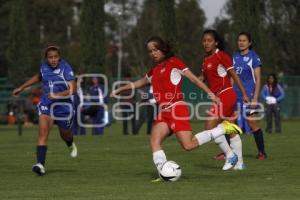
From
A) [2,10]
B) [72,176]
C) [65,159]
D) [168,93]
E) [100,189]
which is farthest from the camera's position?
[2,10]

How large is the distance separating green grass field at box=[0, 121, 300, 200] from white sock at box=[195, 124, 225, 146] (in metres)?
0.55

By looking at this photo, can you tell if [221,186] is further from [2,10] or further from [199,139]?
[2,10]

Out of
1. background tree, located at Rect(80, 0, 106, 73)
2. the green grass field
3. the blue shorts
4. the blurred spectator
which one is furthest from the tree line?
the blue shorts

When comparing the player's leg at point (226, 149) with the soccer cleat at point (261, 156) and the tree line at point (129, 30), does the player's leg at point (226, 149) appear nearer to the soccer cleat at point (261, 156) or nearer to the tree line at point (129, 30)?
the soccer cleat at point (261, 156)

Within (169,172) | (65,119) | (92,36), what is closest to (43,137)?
(65,119)

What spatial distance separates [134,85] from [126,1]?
7720 cm

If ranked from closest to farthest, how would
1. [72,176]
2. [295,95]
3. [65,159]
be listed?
[72,176] < [65,159] < [295,95]

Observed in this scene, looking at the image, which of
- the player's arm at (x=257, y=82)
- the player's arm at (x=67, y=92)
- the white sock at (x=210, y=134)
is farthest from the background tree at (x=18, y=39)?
the white sock at (x=210, y=134)

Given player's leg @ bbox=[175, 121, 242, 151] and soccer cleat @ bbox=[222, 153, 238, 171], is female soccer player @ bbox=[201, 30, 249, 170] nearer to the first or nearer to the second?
soccer cleat @ bbox=[222, 153, 238, 171]

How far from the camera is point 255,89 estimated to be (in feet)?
55.7

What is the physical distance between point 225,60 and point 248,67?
2.54 meters

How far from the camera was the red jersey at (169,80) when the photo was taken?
13477 mm

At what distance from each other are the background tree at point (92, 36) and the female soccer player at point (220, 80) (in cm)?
3169

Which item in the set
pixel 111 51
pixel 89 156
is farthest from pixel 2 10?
pixel 89 156
